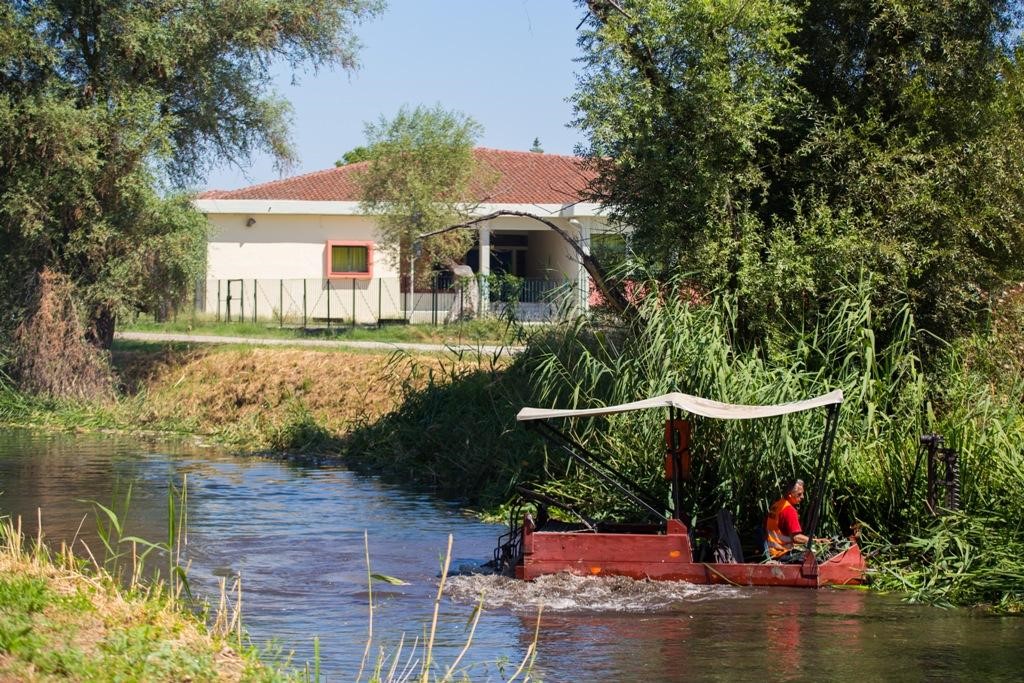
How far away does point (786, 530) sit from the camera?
566 inches

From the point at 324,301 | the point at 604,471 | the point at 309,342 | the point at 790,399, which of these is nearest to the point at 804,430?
the point at 790,399

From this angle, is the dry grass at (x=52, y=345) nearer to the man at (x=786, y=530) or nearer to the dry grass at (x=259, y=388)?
the dry grass at (x=259, y=388)

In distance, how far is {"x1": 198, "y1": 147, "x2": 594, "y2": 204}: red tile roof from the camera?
45.8m

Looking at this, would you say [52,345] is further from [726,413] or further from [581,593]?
[726,413]

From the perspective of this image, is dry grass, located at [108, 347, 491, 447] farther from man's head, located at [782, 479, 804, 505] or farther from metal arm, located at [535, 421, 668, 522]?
man's head, located at [782, 479, 804, 505]

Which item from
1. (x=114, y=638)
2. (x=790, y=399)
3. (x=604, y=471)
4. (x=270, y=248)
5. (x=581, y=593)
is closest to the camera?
(x=114, y=638)

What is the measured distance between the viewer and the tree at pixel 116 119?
89.2 feet

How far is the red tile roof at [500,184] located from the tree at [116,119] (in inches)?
554

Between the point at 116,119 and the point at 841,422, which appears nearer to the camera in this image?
the point at 841,422

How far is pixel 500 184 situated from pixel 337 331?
1174 centimetres

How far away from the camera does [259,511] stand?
1858 cm

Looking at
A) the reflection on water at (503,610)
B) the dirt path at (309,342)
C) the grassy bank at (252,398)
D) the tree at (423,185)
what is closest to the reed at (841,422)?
the reflection on water at (503,610)

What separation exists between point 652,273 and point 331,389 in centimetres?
1148

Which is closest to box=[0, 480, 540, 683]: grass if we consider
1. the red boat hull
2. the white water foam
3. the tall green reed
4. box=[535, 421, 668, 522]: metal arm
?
the white water foam
